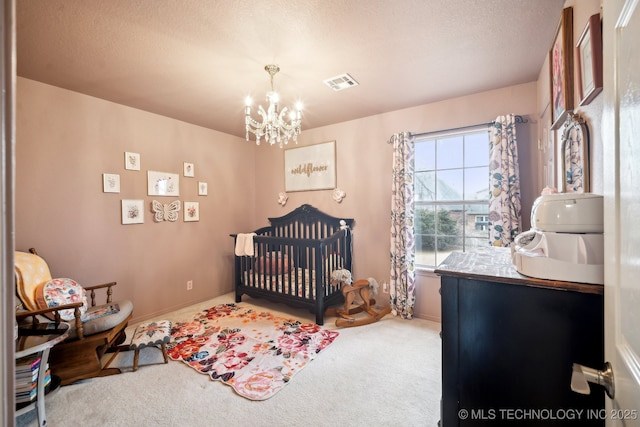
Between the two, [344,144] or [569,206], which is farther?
[344,144]

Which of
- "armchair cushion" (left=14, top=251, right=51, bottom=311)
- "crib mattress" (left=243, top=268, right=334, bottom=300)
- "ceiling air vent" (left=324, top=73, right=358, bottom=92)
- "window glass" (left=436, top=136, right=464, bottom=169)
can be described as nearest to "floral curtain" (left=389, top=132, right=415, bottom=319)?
"window glass" (left=436, top=136, right=464, bottom=169)

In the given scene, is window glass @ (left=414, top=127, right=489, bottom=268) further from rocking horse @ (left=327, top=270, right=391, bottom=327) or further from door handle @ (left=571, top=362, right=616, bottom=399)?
door handle @ (left=571, top=362, right=616, bottom=399)

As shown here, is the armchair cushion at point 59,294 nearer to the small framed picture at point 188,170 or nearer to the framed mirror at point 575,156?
the small framed picture at point 188,170

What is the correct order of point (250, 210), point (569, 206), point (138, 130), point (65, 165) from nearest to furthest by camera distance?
point (569, 206) < point (65, 165) < point (138, 130) < point (250, 210)

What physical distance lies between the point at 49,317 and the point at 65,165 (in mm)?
1311

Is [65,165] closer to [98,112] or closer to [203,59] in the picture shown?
[98,112]

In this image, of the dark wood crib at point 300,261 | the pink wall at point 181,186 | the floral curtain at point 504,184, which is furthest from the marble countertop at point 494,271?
the dark wood crib at point 300,261

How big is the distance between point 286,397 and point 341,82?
2.43 meters

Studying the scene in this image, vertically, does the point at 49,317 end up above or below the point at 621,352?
below

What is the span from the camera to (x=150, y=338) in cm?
210

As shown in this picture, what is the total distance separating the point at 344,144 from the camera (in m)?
3.46

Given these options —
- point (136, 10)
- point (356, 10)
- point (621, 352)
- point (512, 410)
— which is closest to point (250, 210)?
point (136, 10)

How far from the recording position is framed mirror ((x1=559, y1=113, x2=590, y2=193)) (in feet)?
3.90

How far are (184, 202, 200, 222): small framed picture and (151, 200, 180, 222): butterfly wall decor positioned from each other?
114 mm
